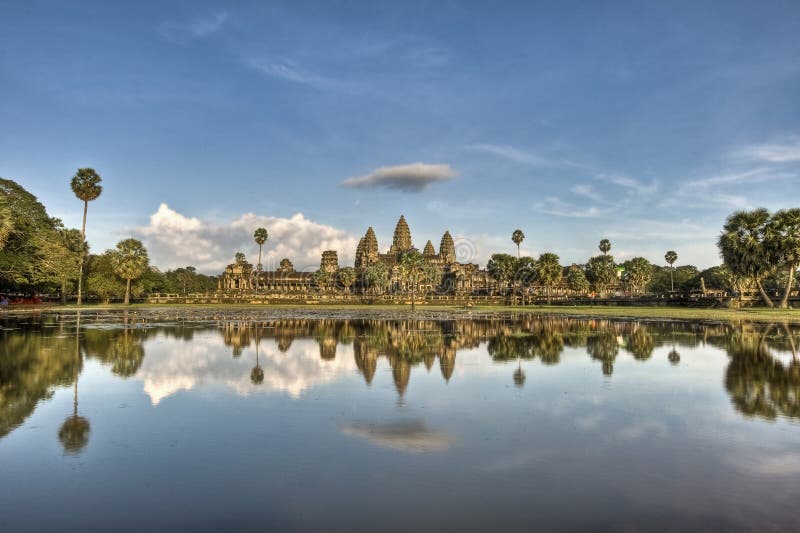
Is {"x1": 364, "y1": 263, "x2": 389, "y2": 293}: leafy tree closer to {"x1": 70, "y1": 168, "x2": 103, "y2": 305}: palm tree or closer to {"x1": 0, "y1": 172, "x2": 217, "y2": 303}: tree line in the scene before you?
{"x1": 0, "y1": 172, "x2": 217, "y2": 303}: tree line

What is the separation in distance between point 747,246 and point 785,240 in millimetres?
3678

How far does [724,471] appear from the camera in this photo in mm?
8117

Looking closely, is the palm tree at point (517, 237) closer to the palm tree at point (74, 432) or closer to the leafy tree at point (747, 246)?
the leafy tree at point (747, 246)

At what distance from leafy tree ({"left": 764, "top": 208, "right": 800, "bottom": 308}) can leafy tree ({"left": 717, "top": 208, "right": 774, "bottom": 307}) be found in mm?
747

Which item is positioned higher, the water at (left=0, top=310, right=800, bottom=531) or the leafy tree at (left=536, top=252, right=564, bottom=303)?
the leafy tree at (left=536, top=252, right=564, bottom=303)

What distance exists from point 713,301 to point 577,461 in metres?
72.2

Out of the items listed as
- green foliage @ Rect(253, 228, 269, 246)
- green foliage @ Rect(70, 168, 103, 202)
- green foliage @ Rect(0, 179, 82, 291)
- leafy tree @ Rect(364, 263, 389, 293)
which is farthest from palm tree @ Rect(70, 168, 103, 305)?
leafy tree @ Rect(364, 263, 389, 293)

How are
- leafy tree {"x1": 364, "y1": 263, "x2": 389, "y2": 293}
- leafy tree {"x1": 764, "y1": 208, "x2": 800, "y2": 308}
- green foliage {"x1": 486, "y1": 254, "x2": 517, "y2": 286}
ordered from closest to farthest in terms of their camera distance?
leafy tree {"x1": 764, "y1": 208, "x2": 800, "y2": 308} → green foliage {"x1": 486, "y1": 254, "x2": 517, "y2": 286} → leafy tree {"x1": 364, "y1": 263, "x2": 389, "y2": 293}

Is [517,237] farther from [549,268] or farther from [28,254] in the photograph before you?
[28,254]

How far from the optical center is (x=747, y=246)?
6359 centimetres

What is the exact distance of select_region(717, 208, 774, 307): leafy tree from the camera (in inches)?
2499

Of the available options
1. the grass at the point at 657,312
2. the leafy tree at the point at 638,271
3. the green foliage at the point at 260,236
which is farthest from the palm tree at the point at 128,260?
the leafy tree at the point at 638,271

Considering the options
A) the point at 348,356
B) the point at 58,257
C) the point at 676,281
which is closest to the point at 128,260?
the point at 58,257

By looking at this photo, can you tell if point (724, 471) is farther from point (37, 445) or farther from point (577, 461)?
point (37, 445)
